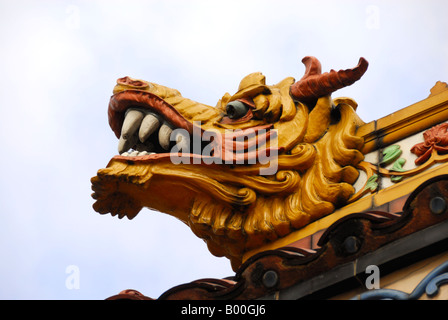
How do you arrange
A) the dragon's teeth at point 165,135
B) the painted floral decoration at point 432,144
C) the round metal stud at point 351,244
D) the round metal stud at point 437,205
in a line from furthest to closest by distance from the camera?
1. the dragon's teeth at point 165,135
2. the painted floral decoration at point 432,144
3. the round metal stud at point 351,244
4. the round metal stud at point 437,205

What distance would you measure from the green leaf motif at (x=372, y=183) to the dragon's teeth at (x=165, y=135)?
5.40 feet

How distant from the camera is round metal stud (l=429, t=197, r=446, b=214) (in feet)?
18.8

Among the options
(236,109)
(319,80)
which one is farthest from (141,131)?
(319,80)

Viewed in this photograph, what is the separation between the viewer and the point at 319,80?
25.9 feet

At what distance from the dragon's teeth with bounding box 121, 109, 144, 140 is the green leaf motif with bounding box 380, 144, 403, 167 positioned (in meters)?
2.00

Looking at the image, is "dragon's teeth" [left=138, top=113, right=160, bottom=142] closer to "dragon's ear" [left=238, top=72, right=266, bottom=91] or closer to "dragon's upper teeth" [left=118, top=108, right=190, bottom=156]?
"dragon's upper teeth" [left=118, top=108, right=190, bottom=156]

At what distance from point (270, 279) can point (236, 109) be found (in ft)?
7.34

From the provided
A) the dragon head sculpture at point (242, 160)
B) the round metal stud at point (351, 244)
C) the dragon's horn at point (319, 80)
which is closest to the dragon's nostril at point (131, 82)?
the dragon head sculpture at point (242, 160)

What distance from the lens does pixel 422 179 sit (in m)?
6.96

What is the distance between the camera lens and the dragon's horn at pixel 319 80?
25.5 ft

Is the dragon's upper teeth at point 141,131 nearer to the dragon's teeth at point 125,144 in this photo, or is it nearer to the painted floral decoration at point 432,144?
the dragon's teeth at point 125,144

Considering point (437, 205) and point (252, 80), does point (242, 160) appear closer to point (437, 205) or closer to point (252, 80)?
point (252, 80)

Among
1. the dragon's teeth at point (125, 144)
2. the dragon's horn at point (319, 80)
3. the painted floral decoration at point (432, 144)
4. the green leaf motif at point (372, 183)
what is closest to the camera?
the painted floral decoration at point (432, 144)
